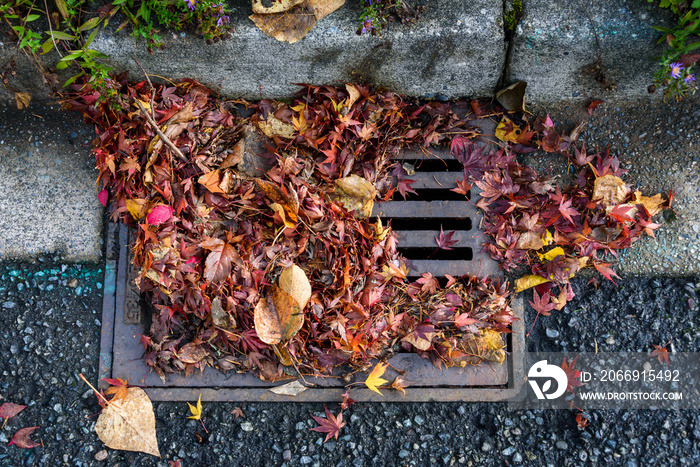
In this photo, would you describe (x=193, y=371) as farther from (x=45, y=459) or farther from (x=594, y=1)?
(x=594, y=1)

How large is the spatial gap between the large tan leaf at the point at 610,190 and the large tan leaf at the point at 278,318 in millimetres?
1282

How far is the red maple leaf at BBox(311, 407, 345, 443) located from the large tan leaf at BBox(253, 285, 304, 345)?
0.37 meters

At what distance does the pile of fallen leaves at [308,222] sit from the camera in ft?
5.68

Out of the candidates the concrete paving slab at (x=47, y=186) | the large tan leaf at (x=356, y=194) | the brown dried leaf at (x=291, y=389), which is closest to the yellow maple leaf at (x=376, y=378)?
the brown dried leaf at (x=291, y=389)

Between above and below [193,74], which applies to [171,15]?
above

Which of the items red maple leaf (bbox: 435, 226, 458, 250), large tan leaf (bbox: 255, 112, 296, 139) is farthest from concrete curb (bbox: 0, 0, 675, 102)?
red maple leaf (bbox: 435, 226, 458, 250)

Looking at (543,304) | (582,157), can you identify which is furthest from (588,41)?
(543,304)

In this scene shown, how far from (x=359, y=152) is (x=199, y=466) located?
1.37 meters

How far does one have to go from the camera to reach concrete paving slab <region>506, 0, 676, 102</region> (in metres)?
1.70

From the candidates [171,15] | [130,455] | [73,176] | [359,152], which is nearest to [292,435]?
[130,455]

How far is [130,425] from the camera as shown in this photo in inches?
70.6

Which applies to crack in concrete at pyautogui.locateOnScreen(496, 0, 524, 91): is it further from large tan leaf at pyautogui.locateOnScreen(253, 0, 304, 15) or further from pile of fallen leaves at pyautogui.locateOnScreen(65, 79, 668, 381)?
large tan leaf at pyautogui.locateOnScreen(253, 0, 304, 15)

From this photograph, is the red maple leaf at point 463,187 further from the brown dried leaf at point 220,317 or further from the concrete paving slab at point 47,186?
the concrete paving slab at point 47,186

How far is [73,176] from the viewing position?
1984 mm
